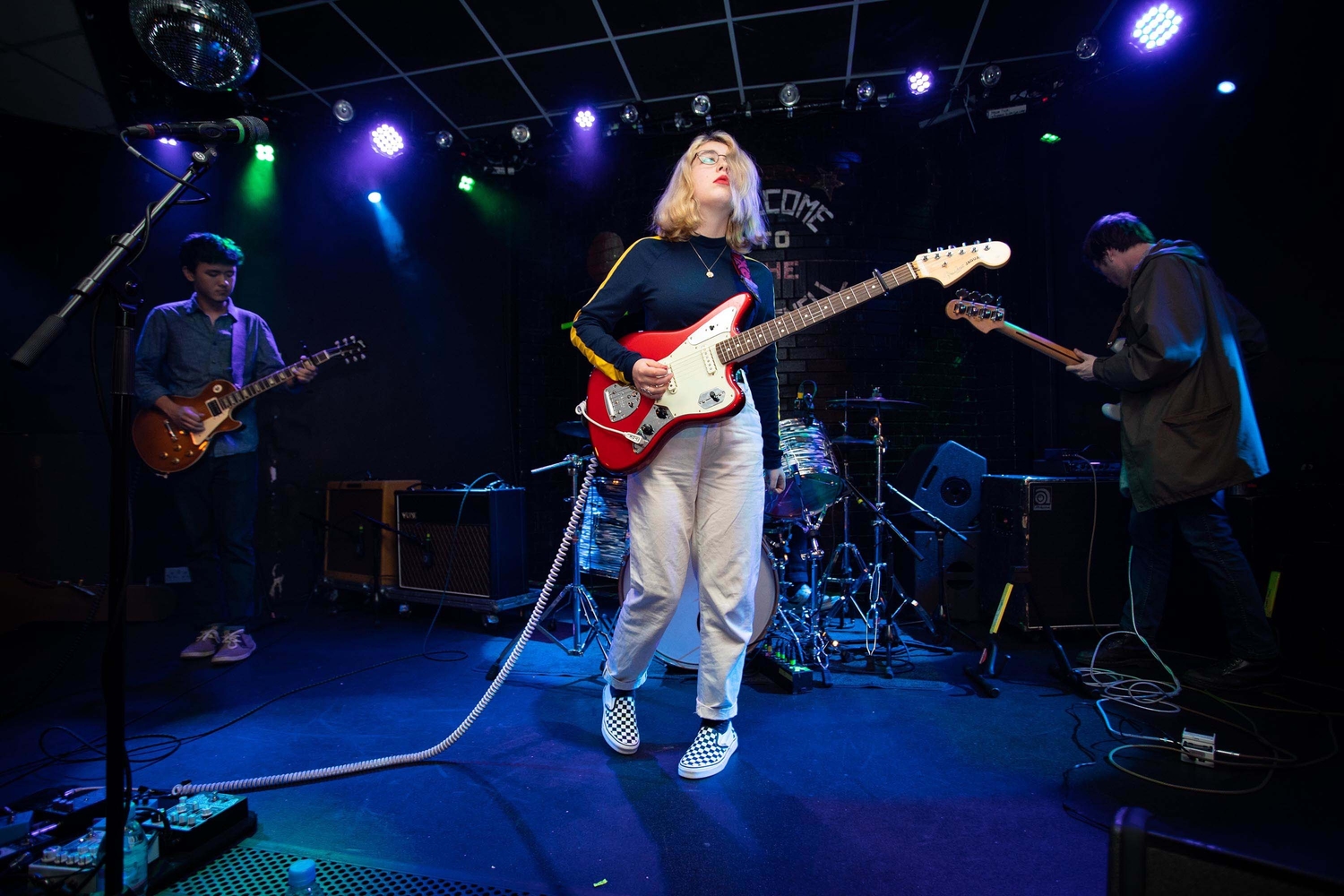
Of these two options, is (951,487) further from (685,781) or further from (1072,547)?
(685,781)

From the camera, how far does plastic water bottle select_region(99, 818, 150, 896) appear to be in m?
1.52

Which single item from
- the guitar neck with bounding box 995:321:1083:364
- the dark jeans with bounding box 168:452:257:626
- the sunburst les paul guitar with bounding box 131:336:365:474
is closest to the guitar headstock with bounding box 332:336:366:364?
the sunburst les paul guitar with bounding box 131:336:365:474

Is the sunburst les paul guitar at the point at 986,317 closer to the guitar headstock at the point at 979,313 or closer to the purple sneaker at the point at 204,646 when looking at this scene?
the guitar headstock at the point at 979,313

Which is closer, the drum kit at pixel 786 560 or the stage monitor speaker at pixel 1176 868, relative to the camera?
the stage monitor speaker at pixel 1176 868

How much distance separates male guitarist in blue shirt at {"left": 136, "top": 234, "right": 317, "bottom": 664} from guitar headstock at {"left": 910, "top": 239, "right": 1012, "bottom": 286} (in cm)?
359

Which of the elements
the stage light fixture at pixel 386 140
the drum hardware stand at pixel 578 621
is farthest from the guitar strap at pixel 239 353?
the stage light fixture at pixel 386 140

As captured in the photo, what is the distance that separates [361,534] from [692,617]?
3.06 m

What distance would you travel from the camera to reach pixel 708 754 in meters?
2.32

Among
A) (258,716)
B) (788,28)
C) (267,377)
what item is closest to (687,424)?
(258,716)

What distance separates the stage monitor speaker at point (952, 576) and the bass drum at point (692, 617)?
1890 millimetres

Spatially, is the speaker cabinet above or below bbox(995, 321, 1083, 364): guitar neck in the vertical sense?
below

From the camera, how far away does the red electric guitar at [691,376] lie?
2314 mm

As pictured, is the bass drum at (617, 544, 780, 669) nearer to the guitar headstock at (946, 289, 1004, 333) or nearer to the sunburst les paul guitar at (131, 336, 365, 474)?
the guitar headstock at (946, 289, 1004, 333)

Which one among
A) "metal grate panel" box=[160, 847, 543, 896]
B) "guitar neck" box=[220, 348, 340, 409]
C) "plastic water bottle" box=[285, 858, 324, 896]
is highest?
"guitar neck" box=[220, 348, 340, 409]
